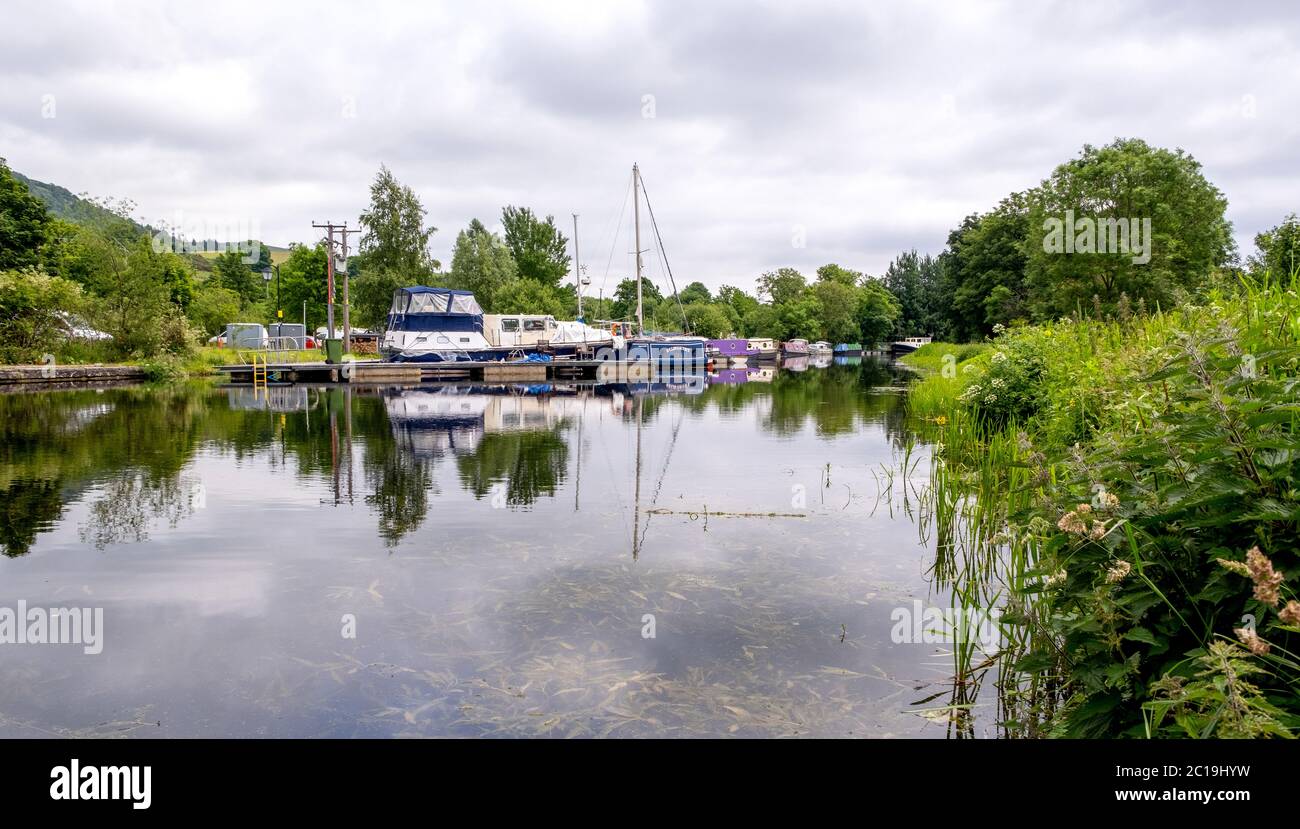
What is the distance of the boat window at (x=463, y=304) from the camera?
4556 centimetres

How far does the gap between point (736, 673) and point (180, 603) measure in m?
4.84

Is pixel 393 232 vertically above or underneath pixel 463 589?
above

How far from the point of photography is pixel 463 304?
4612cm

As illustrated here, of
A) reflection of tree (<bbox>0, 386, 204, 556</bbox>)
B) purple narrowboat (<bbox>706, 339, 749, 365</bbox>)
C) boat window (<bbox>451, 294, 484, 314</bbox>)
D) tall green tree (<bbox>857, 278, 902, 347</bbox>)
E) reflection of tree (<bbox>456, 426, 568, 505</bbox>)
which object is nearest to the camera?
reflection of tree (<bbox>0, 386, 204, 556</bbox>)

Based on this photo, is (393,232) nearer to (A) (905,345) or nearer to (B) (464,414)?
(B) (464,414)

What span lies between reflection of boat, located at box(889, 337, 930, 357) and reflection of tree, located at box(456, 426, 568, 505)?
9772 cm

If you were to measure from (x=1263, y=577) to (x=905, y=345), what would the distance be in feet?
387

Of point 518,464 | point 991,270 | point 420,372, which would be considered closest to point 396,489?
point 518,464

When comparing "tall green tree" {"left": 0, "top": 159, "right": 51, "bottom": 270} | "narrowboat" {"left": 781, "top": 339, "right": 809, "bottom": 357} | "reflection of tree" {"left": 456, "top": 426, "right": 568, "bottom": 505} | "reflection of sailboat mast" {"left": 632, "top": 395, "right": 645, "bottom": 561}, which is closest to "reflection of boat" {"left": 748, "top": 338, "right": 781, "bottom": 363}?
"narrowboat" {"left": 781, "top": 339, "right": 809, "bottom": 357}

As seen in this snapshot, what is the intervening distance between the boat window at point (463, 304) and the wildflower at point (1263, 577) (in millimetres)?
45462

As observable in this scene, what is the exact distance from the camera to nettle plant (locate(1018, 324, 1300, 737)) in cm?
286

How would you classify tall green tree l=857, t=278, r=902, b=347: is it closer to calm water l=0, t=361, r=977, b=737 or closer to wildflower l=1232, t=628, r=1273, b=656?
calm water l=0, t=361, r=977, b=737
